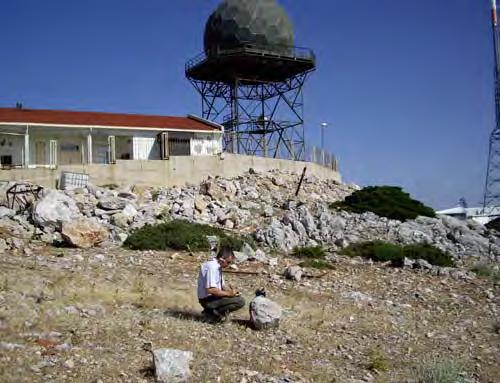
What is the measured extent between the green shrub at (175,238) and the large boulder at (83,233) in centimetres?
84

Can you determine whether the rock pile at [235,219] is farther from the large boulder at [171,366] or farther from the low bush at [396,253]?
the large boulder at [171,366]

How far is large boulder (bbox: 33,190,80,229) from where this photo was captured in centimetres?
1702

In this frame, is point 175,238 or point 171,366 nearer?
point 171,366

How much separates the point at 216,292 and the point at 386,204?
61.2ft

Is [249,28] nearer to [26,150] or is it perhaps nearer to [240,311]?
[26,150]

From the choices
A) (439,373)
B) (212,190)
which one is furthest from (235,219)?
(439,373)

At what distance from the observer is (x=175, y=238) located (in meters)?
16.8

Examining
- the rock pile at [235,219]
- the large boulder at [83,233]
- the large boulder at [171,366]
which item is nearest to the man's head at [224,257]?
the large boulder at [171,366]

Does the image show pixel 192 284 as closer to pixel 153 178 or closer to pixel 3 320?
pixel 3 320

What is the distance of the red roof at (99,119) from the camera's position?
27.2 m

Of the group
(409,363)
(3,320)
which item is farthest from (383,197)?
(3,320)

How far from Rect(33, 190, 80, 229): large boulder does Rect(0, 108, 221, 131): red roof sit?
31.7 feet

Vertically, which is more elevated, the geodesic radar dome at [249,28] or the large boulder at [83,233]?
the geodesic radar dome at [249,28]

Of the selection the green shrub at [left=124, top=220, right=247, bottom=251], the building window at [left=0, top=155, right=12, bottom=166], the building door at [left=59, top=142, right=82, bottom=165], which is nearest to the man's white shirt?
the green shrub at [left=124, top=220, right=247, bottom=251]
